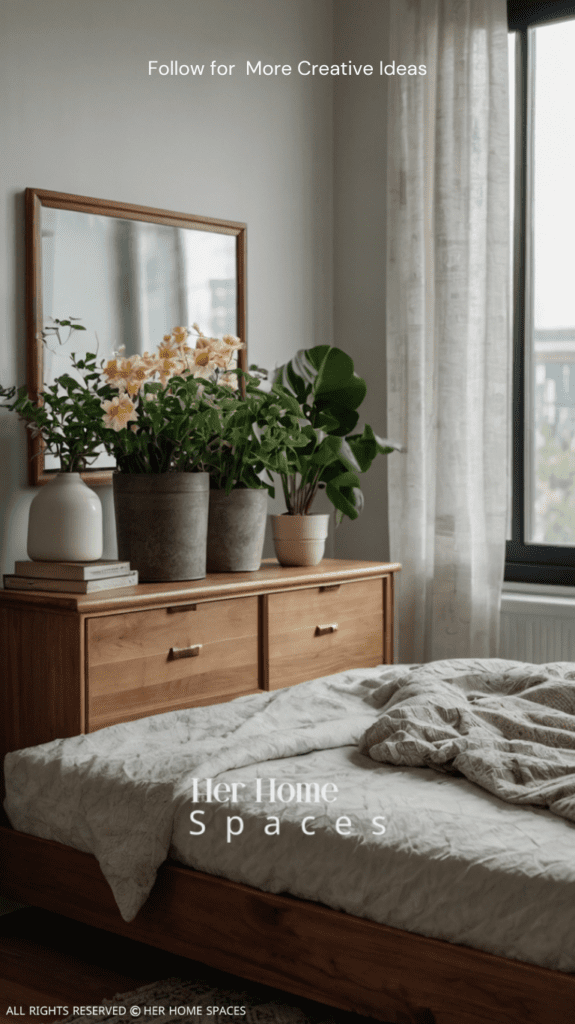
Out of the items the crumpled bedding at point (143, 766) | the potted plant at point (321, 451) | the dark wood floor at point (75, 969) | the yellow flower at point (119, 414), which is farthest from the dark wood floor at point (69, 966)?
the potted plant at point (321, 451)

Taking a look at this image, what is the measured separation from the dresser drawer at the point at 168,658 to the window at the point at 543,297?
4.36 feet

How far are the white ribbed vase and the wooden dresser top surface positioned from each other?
0.12 metres

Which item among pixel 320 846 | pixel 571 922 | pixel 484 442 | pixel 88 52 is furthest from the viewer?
pixel 484 442

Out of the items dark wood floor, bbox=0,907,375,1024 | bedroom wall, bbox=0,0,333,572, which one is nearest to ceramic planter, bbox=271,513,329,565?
bedroom wall, bbox=0,0,333,572

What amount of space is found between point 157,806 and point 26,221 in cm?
153

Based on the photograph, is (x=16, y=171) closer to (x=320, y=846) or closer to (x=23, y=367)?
(x=23, y=367)

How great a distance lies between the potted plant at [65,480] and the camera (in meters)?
2.47

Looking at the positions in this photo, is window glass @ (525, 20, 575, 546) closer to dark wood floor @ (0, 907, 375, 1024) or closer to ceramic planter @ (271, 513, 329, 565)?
ceramic planter @ (271, 513, 329, 565)

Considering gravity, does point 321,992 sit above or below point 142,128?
below

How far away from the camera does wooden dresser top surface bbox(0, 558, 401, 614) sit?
2297mm

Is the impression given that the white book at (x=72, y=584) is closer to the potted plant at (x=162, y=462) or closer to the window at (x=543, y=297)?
the potted plant at (x=162, y=462)

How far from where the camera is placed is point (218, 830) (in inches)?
70.2

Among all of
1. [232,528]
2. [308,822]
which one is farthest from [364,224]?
[308,822]

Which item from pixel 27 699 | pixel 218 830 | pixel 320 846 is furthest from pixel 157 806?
pixel 27 699
